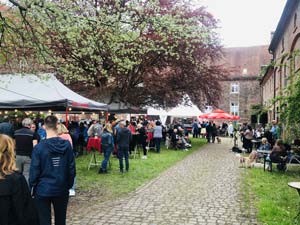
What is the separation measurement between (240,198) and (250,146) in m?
12.0

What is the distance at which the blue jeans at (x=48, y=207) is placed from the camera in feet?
14.2

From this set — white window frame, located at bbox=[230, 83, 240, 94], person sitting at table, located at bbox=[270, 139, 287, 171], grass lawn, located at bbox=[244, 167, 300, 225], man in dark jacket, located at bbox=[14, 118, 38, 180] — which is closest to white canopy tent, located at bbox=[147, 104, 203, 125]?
grass lawn, located at bbox=[244, 167, 300, 225]

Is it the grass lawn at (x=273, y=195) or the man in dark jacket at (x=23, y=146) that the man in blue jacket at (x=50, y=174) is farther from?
the grass lawn at (x=273, y=195)

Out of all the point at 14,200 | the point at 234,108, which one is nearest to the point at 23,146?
the point at 14,200

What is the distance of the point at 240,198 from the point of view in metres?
8.30

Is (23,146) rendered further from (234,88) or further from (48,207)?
(234,88)

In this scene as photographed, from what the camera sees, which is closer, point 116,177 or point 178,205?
point 178,205

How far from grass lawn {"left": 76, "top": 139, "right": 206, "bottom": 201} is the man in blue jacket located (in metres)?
3.64

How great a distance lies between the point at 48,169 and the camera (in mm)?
4293

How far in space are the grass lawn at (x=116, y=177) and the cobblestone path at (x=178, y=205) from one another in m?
0.41

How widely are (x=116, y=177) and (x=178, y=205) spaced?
142 inches

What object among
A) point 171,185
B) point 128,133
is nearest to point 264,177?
point 171,185

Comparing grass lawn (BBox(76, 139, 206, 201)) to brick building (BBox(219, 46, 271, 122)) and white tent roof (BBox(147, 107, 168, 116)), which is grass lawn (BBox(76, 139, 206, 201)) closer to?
white tent roof (BBox(147, 107, 168, 116))

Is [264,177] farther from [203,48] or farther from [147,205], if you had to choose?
[203,48]
